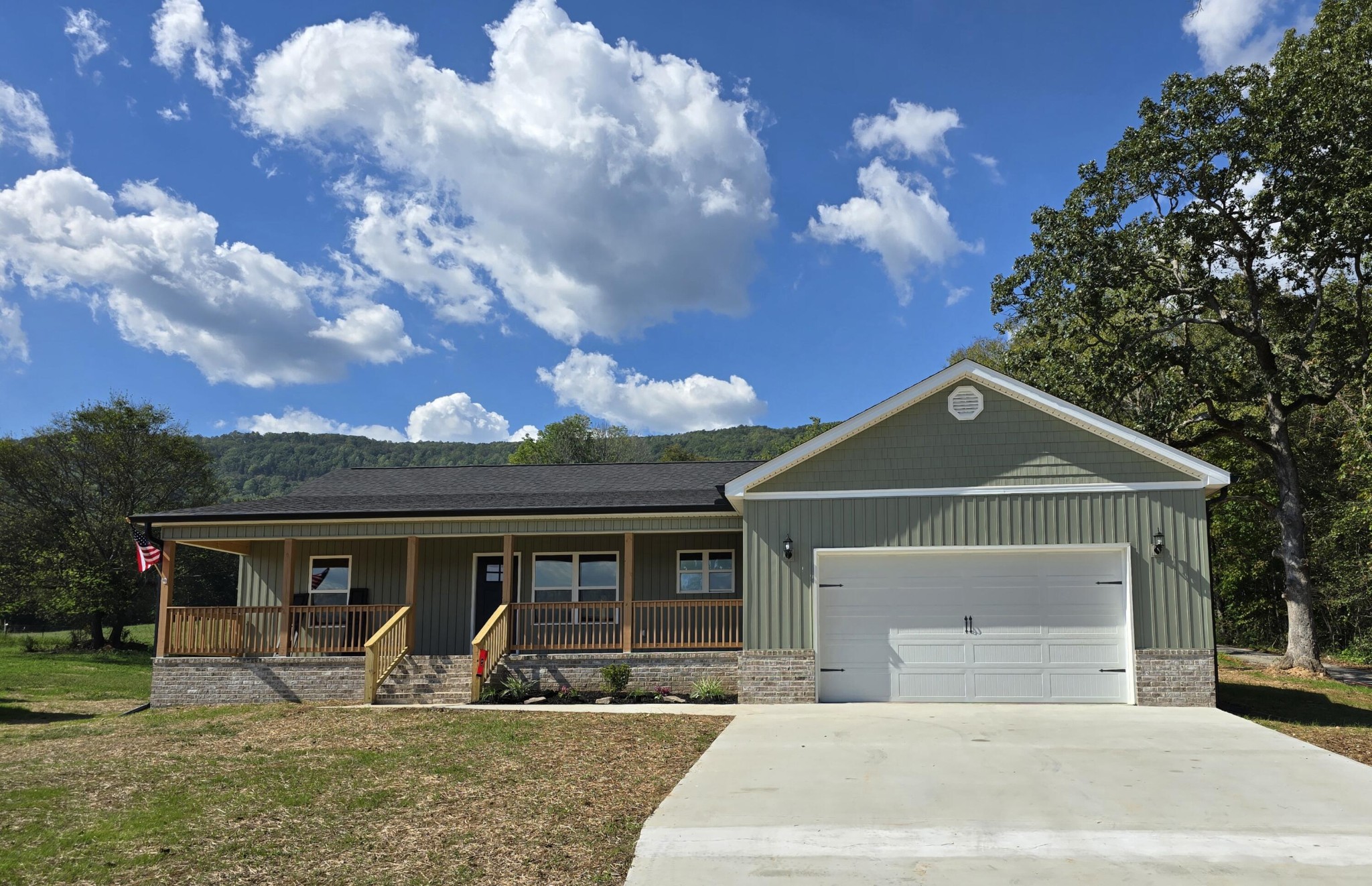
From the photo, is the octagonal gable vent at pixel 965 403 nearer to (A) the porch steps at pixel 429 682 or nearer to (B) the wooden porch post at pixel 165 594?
(A) the porch steps at pixel 429 682

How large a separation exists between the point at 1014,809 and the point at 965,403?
6863 millimetres

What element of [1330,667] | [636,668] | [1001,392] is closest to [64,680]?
[636,668]

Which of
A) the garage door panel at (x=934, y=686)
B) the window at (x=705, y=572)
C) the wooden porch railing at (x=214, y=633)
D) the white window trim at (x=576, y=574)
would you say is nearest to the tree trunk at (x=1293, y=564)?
the garage door panel at (x=934, y=686)

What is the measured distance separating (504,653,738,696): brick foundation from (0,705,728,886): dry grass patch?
233 centimetres

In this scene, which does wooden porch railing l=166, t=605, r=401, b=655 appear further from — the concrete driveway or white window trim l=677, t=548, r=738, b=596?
the concrete driveway

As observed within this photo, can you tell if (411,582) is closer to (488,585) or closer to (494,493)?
(488,585)

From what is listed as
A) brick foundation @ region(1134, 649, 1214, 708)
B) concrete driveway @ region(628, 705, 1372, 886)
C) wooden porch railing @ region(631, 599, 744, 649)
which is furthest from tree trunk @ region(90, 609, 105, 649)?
brick foundation @ region(1134, 649, 1214, 708)

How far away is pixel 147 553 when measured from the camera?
1505 centimetres

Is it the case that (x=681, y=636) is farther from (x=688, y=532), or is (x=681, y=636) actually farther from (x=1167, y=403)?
(x=1167, y=403)

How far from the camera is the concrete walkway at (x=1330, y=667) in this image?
706 inches

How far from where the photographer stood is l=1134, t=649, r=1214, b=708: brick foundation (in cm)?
1194

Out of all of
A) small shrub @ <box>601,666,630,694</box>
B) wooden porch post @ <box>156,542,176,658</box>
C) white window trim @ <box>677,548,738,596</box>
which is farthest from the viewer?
white window trim @ <box>677,548,738,596</box>

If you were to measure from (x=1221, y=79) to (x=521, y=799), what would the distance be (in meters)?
18.9

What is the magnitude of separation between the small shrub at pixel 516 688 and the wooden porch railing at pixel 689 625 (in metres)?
1.81
